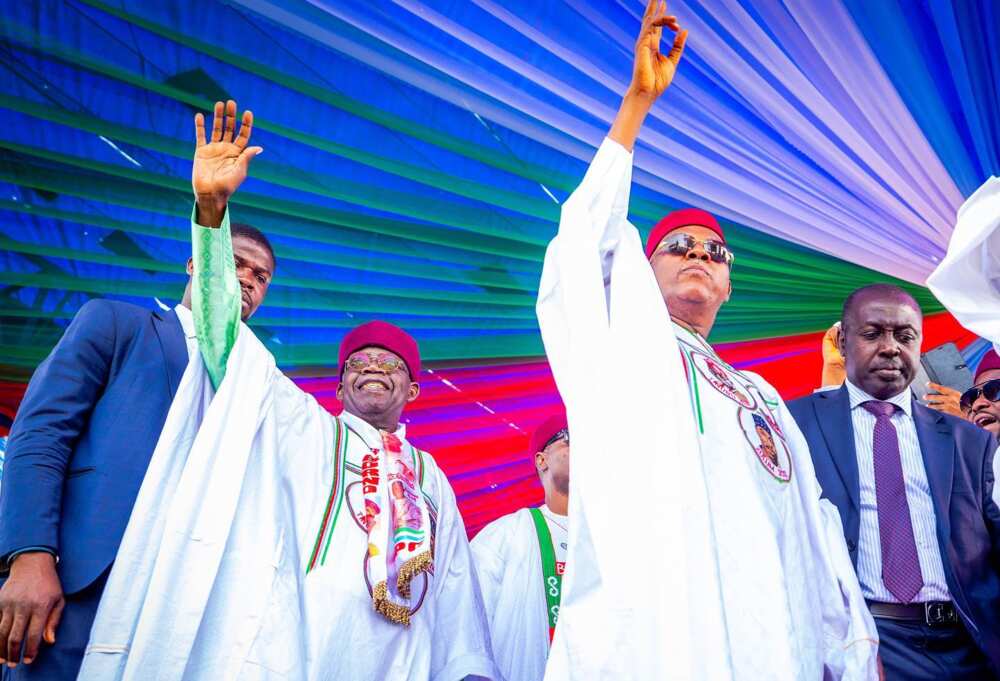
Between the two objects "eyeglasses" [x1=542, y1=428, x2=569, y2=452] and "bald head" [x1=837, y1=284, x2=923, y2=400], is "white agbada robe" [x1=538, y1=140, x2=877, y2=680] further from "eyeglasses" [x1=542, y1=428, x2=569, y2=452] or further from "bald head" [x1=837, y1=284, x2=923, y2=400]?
"eyeglasses" [x1=542, y1=428, x2=569, y2=452]

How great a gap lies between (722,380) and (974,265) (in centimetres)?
108

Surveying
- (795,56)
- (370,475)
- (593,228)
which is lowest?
(370,475)

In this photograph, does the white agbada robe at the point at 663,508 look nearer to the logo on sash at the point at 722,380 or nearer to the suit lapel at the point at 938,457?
the logo on sash at the point at 722,380

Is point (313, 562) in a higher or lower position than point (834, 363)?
lower

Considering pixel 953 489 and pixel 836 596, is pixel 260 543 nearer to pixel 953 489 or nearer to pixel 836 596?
pixel 836 596

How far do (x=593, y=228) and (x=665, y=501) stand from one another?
702mm

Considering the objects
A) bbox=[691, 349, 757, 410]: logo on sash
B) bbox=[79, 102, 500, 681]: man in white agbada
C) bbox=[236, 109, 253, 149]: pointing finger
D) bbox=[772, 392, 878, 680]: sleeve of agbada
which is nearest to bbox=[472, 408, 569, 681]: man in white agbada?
bbox=[79, 102, 500, 681]: man in white agbada

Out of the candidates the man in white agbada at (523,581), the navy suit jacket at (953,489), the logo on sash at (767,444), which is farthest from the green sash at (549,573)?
the logo on sash at (767,444)

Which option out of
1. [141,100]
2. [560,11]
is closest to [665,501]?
[560,11]

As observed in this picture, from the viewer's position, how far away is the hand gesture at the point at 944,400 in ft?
15.1

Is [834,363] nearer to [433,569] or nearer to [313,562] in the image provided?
[433,569]

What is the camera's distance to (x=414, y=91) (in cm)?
361

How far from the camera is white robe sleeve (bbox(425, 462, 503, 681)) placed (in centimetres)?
297

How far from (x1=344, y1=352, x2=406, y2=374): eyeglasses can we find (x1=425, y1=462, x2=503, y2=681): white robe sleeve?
514 millimetres
